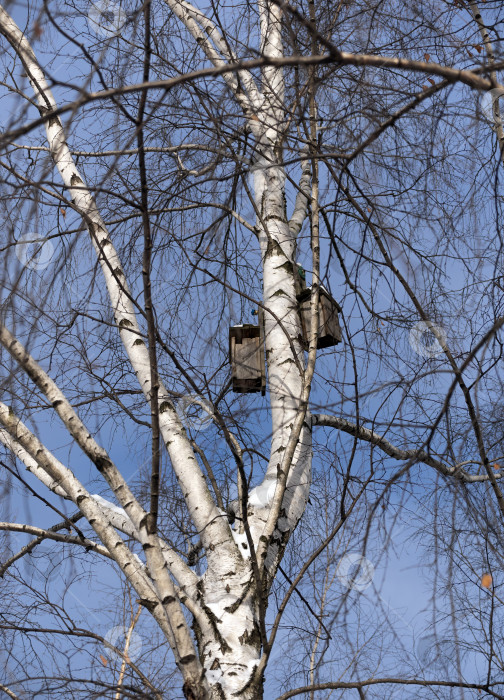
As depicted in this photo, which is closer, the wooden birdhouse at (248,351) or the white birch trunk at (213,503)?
the white birch trunk at (213,503)

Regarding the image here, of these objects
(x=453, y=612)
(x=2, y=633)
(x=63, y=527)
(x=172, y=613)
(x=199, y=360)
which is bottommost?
(x=453, y=612)

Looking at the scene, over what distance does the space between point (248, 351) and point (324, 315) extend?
Result: 1.37ft

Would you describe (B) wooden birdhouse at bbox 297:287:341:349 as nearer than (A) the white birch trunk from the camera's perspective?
No

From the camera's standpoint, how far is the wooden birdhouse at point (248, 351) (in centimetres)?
345

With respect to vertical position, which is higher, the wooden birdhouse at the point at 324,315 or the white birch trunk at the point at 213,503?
the wooden birdhouse at the point at 324,315

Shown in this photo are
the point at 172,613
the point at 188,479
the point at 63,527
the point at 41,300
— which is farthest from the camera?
the point at 63,527

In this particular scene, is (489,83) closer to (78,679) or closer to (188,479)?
(188,479)

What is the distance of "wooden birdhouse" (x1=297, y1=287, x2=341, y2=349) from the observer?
3412 millimetres

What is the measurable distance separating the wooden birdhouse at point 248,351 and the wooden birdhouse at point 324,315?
0.21 meters

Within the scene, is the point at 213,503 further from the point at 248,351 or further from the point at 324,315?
the point at 324,315

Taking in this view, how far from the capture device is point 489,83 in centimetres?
133

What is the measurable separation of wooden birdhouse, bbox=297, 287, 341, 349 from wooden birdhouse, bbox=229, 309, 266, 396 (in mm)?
215

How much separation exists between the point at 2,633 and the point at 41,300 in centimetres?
207

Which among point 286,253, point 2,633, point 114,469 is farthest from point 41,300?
point 2,633
